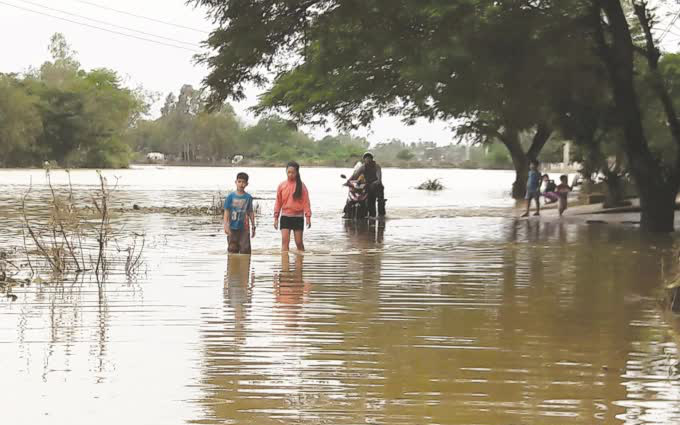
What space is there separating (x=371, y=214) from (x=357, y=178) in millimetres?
1800

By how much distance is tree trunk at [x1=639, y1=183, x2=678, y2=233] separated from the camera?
21.5 m

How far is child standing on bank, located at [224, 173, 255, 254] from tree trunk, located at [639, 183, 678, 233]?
9950 mm

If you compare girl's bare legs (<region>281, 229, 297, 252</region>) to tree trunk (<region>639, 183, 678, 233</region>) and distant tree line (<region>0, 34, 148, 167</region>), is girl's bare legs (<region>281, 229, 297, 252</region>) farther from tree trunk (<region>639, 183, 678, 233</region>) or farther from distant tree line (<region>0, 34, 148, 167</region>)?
distant tree line (<region>0, 34, 148, 167</region>)

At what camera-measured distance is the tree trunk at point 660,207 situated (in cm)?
2152

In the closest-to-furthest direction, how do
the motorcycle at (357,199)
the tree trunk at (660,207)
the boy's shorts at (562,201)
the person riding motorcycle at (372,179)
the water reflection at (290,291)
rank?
the water reflection at (290,291) < the tree trunk at (660,207) < the person riding motorcycle at (372,179) < the motorcycle at (357,199) < the boy's shorts at (562,201)

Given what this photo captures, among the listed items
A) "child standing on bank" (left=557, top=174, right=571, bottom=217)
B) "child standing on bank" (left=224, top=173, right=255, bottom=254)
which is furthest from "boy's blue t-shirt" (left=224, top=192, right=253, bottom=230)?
"child standing on bank" (left=557, top=174, right=571, bottom=217)

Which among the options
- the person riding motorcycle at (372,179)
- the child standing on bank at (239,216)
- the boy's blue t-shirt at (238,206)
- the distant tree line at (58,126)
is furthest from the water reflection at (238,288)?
the distant tree line at (58,126)

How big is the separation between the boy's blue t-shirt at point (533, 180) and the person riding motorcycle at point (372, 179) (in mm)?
4187

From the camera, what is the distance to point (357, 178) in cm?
2672

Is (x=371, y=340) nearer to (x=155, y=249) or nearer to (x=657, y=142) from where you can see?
(x=155, y=249)

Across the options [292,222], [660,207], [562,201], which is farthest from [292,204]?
[562,201]

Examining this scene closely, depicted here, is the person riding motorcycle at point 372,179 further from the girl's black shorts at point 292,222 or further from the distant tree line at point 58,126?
the distant tree line at point 58,126

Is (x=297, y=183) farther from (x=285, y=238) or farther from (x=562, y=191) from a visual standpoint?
(x=562, y=191)

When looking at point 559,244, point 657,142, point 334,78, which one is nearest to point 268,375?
point 559,244
